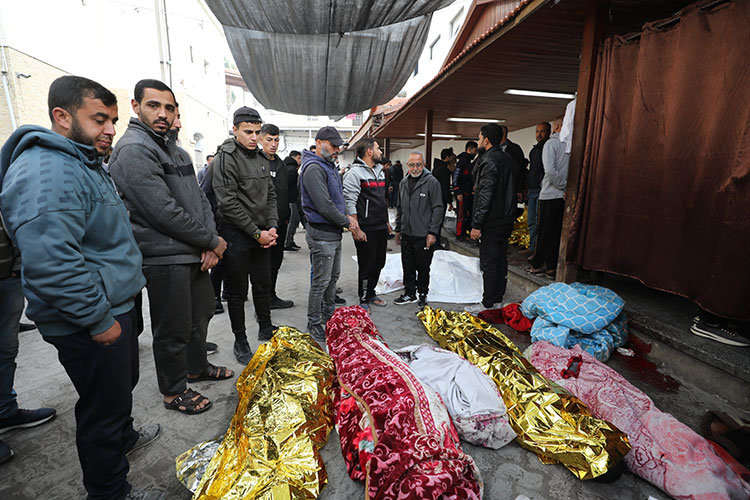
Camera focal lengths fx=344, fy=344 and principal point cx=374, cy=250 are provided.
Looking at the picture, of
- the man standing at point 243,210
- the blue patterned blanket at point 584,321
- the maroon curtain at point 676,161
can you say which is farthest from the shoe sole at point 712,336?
the man standing at point 243,210

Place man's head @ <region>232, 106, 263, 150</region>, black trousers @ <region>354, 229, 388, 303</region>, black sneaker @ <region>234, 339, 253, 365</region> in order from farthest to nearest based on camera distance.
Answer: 1. black trousers @ <region>354, 229, 388, 303</region>
2. black sneaker @ <region>234, 339, 253, 365</region>
3. man's head @ <region>232, 106, 263, 150</region>

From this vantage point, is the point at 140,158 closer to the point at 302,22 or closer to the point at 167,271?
the point at 167,271

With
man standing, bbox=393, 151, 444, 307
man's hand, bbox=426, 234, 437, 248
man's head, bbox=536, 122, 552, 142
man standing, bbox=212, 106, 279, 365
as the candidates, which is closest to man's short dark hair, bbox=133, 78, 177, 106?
man standing, bbox=212, 106, 279, 365

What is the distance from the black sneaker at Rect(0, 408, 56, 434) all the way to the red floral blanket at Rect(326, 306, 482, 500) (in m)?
1.93

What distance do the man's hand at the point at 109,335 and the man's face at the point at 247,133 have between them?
1782mm

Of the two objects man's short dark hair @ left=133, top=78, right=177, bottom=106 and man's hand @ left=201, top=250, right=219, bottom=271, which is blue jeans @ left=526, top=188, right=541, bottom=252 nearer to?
man's hand @ left=201, top=250, right=219, bottom=271

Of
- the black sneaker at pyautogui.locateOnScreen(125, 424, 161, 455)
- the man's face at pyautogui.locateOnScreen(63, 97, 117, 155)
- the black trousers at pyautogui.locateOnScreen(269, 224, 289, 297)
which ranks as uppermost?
the man's face at pyautogui.locateOnScreen(63, 97, 117, 155)

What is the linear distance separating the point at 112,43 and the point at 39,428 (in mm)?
17264

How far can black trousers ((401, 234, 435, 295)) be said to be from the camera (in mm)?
4398

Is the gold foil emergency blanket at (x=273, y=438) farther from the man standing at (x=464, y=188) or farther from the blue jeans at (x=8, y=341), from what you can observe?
the man standing at (x=464, y=188)

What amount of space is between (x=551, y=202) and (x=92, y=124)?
458 centimetres

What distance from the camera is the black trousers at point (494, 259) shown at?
4082mm

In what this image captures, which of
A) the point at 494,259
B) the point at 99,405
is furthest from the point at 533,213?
the point at 99,405

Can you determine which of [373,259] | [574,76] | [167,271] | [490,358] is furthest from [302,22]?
[490,358]
